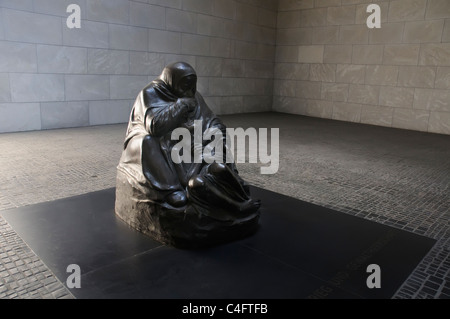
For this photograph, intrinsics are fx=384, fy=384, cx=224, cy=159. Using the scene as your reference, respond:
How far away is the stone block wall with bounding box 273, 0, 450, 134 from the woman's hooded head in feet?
24.5

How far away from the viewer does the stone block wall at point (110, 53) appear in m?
7.08

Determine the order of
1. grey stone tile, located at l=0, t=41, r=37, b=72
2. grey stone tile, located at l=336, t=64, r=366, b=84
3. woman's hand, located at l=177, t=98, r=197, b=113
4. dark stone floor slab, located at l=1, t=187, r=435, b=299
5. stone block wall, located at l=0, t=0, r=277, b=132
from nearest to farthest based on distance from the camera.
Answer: dark stone floor slab, located at l=1, t=187, r=435, b=299
woman's hand, located at l=177, t=98, r=197, b=113
grey stone tile, located at l=0, t=41, r=37, b=72
stone block wall, located at l=0, t=0, r=277, b=132
grey stone tile, located at l=336, t=64, r=366, b=84

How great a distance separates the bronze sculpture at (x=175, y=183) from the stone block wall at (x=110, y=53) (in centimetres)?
488

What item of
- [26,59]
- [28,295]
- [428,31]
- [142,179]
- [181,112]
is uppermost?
[428,31]

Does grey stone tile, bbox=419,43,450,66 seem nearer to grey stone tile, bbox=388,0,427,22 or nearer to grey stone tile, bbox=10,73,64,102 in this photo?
grey stone tile, bbox=388,0,427,22

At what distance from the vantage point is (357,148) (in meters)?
7.04

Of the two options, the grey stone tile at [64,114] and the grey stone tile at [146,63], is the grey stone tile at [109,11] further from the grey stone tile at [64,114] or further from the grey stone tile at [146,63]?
the grey stone tile at [64,114]

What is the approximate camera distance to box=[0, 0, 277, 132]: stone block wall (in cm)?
708

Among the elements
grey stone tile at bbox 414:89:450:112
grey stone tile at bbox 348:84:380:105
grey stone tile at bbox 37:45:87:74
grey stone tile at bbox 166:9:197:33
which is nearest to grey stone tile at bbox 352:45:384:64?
grey stone tile at bbox 348:84:380:105

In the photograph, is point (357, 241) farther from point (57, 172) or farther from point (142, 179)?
point (57, 172)

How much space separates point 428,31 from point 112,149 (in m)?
7.45

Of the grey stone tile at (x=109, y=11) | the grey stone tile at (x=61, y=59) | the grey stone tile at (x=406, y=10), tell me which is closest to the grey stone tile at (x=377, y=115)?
the grey stone tile at (x=406, y=10)

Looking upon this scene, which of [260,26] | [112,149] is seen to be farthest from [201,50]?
[112,149]

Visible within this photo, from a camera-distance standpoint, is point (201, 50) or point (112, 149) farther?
point (201, 50)
